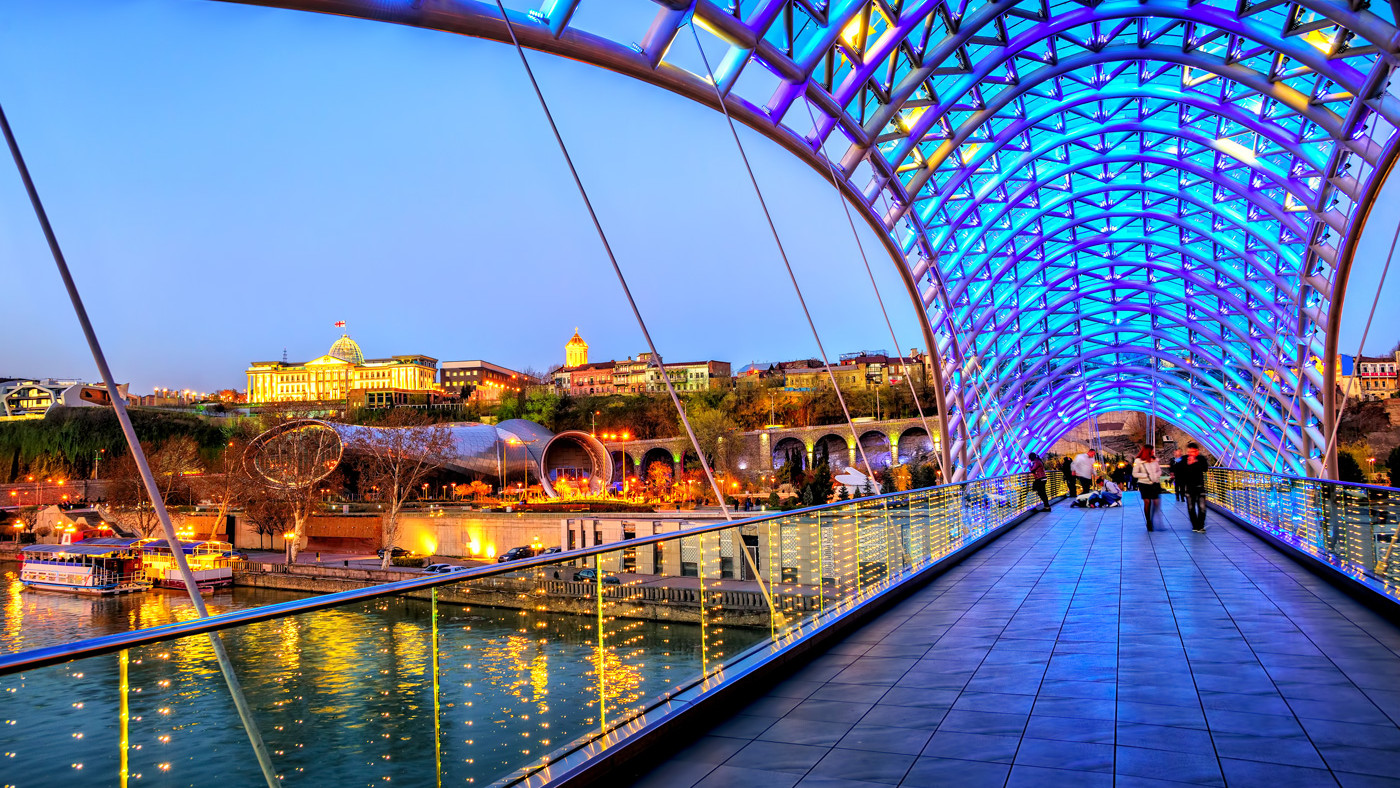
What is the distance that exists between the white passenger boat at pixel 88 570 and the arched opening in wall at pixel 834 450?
5775 cm

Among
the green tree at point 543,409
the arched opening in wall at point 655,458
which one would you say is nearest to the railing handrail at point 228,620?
the arched opening in wall at point 655,458

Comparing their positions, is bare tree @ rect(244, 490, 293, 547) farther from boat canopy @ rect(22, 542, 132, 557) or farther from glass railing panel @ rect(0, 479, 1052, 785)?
glass railing panel @ rect(0, 479, 1052, 785)

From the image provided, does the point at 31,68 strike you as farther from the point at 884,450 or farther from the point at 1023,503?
the point at 884,450

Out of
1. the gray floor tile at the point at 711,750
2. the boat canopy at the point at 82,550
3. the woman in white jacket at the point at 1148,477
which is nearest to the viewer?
the gray floor tile at the point at 711,750

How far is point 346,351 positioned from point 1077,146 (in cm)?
17033

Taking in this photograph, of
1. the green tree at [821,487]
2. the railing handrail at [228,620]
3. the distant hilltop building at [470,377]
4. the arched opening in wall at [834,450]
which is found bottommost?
the green tree at [821,487]

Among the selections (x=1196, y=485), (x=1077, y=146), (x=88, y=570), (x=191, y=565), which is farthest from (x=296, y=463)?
(x=1196, y=485)

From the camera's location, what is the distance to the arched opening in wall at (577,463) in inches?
2992

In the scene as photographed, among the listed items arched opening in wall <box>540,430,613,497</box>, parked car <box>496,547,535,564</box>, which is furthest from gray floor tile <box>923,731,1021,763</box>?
arched opening in wall <box>540,430,613,497</box>

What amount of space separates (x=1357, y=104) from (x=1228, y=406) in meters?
35.0

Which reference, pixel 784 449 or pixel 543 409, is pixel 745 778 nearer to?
pixel 784 449

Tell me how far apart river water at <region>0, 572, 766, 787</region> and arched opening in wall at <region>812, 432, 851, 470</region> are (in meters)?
81.7

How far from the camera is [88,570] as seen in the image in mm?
39656

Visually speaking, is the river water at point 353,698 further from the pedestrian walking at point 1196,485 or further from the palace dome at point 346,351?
the palace dome at point 346,351
